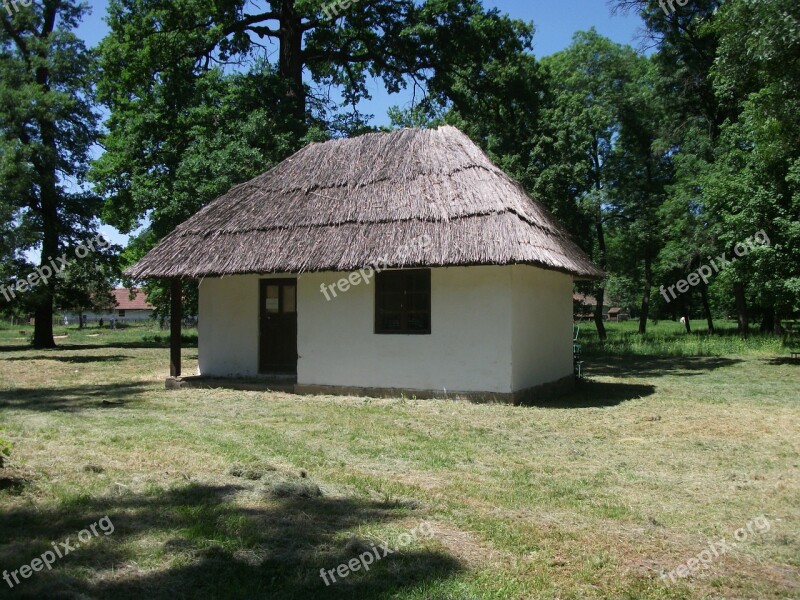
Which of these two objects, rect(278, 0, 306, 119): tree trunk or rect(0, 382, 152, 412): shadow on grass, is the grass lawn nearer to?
rect(0, 382, 152, 412): shadow on grass

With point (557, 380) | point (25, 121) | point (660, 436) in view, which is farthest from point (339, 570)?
point (25, 121)

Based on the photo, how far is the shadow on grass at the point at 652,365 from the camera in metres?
17.7

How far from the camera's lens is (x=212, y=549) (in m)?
4.26

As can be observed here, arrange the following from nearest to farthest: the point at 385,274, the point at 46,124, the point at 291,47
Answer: the point at 385,274
the point at 291,47
the point at 46,124

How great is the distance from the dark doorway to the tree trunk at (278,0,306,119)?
8.95m

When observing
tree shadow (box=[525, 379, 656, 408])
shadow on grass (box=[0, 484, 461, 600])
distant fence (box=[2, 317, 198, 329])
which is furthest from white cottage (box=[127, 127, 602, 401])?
distant fence (box=[2, 317, 198, 329])

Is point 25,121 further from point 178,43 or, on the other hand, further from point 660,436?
point 660,436

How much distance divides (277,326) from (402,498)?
884 cm

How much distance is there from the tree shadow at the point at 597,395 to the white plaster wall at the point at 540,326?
0.46 meters

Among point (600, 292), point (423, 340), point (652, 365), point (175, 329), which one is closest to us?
point (423, 340)

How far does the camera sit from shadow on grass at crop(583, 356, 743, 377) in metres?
17.7

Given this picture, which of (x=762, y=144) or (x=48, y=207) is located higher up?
(x=762, y=144)

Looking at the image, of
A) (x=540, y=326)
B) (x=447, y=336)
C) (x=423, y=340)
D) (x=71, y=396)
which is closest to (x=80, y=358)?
(x=71, y=396)

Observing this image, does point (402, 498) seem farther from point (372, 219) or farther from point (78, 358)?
point (78, 358)
